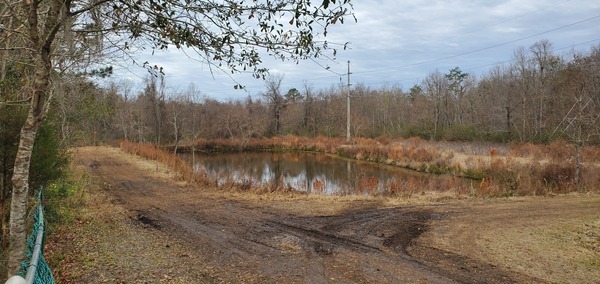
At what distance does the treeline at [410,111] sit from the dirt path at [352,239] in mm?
16402

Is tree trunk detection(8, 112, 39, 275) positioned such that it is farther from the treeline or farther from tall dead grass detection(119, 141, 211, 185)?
the treeline

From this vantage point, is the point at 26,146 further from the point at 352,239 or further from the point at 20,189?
the point at 352,239

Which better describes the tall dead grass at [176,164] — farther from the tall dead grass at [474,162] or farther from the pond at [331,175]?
the pond at [331,175]

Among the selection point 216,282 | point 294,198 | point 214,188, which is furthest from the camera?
point 214,188

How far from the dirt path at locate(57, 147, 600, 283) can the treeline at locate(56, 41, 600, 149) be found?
16402 mm

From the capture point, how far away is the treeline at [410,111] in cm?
3253

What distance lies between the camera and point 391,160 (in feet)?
91.0

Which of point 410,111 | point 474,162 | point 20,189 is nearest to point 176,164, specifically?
point 20,189

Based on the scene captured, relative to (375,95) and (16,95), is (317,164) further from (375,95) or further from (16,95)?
(375,95)

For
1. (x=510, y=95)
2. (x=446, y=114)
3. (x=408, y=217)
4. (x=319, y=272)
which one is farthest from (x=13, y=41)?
(x=446, y=114)

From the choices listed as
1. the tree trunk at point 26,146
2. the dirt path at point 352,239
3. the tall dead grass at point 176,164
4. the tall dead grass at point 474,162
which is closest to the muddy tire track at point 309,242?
the dirt path at point 352,239

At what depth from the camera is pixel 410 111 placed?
58875 millimetres

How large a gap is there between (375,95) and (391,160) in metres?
39.6

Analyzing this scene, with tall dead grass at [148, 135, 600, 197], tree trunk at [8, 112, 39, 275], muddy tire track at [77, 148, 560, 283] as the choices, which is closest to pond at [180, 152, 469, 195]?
tall dead grass at [148, 135, 600, 197]
